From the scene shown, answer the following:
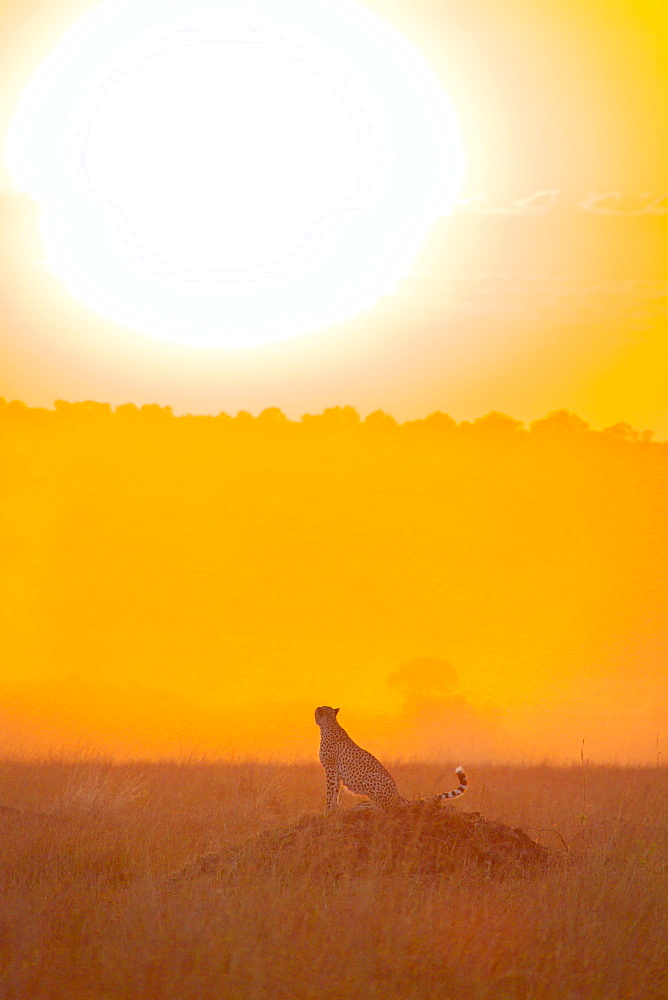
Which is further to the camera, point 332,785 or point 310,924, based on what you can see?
point 332,785

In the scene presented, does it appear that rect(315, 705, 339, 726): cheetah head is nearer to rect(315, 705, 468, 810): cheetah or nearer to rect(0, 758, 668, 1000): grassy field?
rect(315, 705, 468, 810): cheetah

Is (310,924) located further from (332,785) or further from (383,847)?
(332,785)

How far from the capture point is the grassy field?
19.9 ft

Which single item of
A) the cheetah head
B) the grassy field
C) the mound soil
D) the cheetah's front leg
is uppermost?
the cheetah head

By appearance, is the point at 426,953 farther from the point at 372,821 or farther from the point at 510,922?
the point at 372,821

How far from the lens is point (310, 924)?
677 cm

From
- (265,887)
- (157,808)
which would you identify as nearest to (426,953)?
(265,887)

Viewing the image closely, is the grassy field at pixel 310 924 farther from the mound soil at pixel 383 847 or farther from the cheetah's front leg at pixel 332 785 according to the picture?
the cheetah's front leg at pixel 332 785

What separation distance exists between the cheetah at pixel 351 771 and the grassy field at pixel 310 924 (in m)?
1.14

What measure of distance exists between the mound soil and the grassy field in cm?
19

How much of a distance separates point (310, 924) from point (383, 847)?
1.78 m

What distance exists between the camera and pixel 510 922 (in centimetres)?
708

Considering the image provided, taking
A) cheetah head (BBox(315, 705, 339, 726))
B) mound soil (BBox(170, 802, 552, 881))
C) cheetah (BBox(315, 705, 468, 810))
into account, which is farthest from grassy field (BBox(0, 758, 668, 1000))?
cheetah head (BBox(315, 705, 339, 726))

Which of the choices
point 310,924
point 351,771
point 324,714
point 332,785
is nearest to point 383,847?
point 310,924
